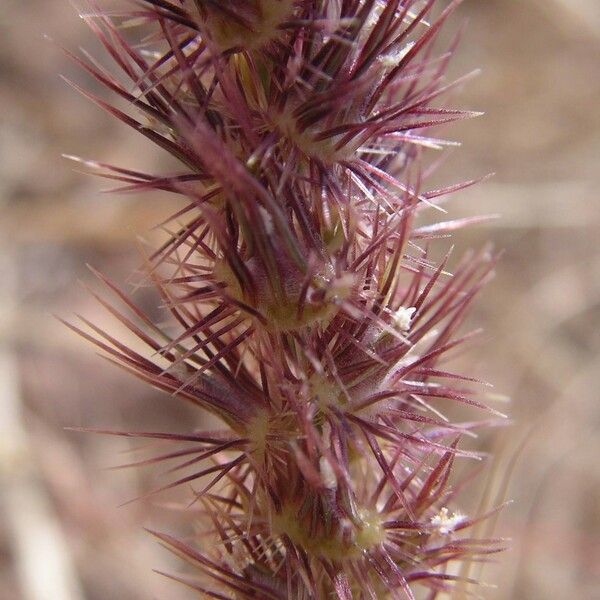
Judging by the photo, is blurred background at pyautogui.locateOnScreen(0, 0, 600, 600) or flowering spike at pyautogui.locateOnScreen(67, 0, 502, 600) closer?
flowering spike at pyautogui.locateOnScreen(67, 0, 502, 600)

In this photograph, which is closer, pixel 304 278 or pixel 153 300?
pixel 304 278

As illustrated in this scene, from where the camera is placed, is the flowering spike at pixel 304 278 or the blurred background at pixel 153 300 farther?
the blurred background at pixel 153 300

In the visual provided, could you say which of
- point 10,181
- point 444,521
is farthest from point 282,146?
point 10,181

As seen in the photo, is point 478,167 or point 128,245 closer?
point 128,245

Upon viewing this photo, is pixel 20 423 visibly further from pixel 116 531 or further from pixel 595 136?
pixel 595 136
